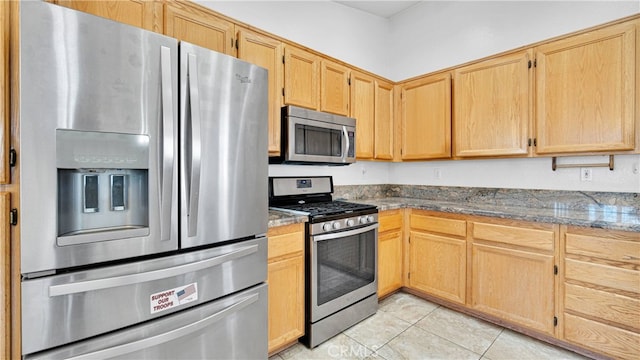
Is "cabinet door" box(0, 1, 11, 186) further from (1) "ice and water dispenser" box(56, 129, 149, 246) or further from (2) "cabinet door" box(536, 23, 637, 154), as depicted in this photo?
(2) "cabinet door" box(536, 23, 637, 154)

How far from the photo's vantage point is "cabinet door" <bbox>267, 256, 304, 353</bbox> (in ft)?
5.95

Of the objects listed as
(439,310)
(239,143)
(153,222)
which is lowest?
(439,310)

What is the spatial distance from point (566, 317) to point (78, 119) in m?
2.92

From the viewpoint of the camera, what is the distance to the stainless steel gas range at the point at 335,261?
2.00m

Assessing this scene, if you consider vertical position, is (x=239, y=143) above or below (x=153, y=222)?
above

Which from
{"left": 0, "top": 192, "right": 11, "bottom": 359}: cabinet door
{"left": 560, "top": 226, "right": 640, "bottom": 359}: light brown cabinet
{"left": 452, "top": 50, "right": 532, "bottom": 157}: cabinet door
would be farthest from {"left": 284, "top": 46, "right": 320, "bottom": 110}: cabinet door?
{"left": 560, "top": 226, "right": 640, "bottom": 359}: light brown cabinet

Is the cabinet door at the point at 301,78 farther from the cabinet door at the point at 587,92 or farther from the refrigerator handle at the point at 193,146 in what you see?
the cabinet door at the point at 587,92

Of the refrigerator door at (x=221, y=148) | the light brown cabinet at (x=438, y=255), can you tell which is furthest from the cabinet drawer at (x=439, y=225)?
the refrigerator door at (x=221, y=148)

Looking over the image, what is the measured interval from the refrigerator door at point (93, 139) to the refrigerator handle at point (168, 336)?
13.9 inches

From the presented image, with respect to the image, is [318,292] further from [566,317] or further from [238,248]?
[566,317]

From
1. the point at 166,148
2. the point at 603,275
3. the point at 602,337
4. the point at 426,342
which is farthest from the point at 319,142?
the point at 602,337

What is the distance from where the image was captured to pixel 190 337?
1.32 m

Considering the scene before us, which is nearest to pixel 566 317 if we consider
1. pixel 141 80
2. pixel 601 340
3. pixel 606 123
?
pixel 601 340

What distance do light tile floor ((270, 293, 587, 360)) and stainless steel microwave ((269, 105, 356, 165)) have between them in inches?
54.5
